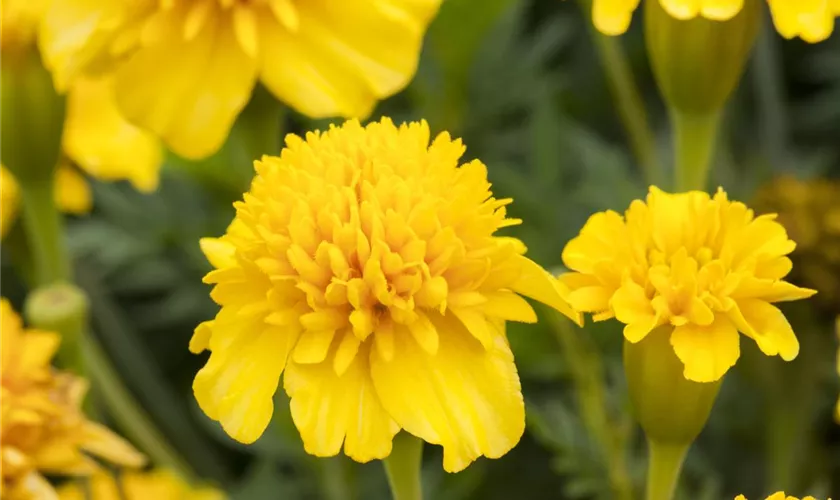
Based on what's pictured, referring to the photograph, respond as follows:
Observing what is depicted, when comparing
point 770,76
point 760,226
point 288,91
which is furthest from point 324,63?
point 770,76

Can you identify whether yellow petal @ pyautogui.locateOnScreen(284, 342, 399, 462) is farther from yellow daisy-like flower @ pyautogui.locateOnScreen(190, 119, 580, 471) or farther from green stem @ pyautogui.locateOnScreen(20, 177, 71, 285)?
green stem @ pyautogui.locateOnScreen(20, 177, 71, 285)

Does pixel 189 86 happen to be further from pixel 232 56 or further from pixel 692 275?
pixel 692 275

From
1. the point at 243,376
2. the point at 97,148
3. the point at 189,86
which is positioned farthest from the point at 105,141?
the point at 243,376

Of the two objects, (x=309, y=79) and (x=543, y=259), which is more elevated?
(x=309, y=79)

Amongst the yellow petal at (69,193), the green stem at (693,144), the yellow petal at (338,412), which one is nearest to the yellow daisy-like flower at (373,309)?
the yellow petal at (338,412)

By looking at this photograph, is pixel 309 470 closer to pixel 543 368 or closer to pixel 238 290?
pixel 543 368

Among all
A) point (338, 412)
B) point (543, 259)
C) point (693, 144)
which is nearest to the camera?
point (338, 412)

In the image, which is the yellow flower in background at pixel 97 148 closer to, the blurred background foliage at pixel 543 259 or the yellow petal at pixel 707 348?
the blurred background foliage at pixel 543 259
